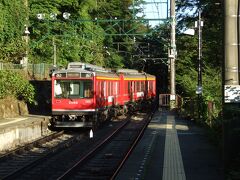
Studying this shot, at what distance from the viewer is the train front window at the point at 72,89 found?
25.2 meters

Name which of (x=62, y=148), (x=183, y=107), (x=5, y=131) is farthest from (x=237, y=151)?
(x=183, y=107)

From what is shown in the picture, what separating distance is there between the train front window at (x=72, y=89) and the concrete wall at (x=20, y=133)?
1587mm

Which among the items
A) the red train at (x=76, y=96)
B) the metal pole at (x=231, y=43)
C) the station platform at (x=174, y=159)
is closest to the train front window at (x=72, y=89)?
the red train at (x=76, y=96)

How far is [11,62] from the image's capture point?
37.9 m

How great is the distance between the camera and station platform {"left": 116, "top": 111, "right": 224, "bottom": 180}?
1310 cm

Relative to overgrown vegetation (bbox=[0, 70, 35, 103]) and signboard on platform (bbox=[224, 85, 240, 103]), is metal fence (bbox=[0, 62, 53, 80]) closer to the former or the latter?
overgrown vegetation (bbox=[0, 70, 35, 103])

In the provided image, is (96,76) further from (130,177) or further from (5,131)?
(130,177)

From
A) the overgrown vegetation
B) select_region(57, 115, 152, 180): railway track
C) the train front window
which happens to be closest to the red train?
the train front window

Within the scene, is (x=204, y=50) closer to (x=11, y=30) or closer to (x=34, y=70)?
(x=34, y=70)

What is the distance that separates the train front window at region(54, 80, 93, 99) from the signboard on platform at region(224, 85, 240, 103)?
14.1 meters

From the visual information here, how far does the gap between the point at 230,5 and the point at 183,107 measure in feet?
89.1

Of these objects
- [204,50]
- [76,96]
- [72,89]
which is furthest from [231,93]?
[204,50]

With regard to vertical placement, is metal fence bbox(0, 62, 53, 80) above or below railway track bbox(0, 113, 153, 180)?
above

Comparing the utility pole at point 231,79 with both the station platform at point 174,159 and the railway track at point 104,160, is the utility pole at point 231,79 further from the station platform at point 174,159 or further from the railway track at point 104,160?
the railway track at point 104,160
